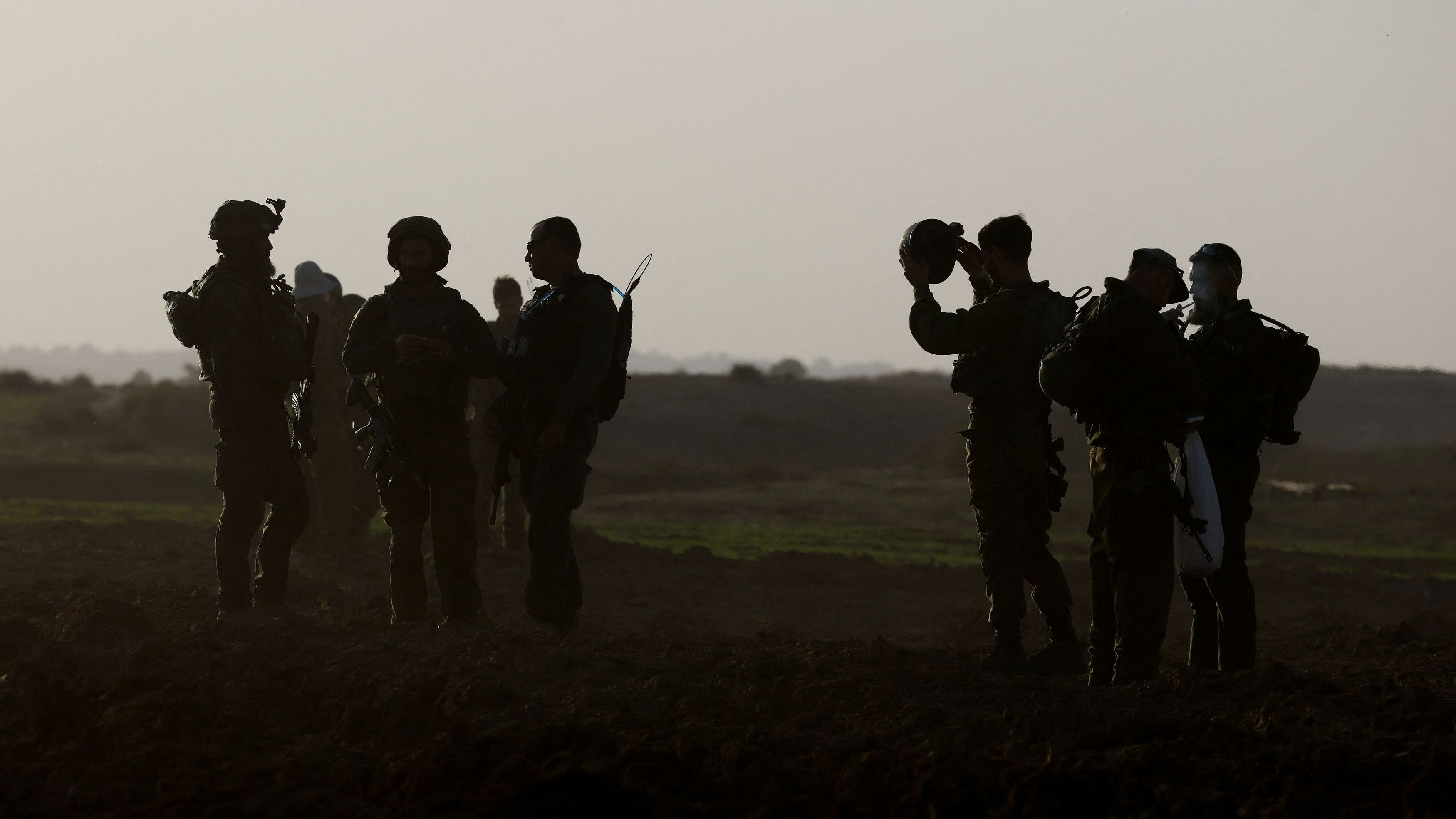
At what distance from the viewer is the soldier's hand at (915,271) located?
7.03 metres

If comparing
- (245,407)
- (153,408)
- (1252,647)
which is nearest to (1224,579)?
(1252,647)

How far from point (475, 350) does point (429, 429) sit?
45 centimetres

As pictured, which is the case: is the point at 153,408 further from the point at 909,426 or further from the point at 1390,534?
the point at 1390,534

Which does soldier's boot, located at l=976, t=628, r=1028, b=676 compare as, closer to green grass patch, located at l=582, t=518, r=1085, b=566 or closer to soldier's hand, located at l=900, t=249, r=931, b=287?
soldier's hand, located at l=900, t=249, r=931, b=287

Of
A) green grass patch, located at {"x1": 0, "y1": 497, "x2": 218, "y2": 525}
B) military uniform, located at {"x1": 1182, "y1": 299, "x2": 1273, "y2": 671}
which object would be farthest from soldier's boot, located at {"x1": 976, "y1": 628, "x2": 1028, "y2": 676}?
green grass patch, located at {"x1": 0, "y1": 497, "x2": 218, "y2": 525}

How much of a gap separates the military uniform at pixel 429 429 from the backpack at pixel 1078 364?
9.01ft

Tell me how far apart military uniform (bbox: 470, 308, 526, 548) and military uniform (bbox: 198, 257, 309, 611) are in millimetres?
4507

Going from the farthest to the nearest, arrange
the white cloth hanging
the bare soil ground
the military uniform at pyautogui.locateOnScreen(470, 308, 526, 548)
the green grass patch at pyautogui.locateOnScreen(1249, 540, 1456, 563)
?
the green grass patch at pyautogui.locateOnScreen(1249, 540, 1456, 563) < the military uniform at pyautogui.locateOnScreen(470, 308, 526, 548) < the white cloth hanging < the bare soil ground

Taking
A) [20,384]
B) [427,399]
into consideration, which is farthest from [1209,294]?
[20,384]

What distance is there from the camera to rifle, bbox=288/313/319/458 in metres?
7.76

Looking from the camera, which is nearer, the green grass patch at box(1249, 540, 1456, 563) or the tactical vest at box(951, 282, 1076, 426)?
the tactical vest at box(951, 282, 1076, 426)

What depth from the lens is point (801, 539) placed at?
19.4 m

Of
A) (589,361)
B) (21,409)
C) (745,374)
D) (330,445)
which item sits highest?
(745,374)

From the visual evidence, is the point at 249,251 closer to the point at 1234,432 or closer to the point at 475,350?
the point at 475,350
